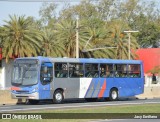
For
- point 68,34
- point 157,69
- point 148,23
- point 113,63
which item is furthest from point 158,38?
point 113,63

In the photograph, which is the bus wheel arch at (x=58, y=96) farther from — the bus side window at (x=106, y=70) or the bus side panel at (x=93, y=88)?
the bus side window at (x=106, y=70)

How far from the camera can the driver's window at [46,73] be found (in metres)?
31.8

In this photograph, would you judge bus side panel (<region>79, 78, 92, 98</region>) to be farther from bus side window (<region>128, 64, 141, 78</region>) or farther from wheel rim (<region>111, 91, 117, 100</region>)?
bus side window (<region>128, 64, 141, 78</region>)

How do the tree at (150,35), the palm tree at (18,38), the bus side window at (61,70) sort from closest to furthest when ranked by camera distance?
the bus side window at (61,70)
the palm tree at (18,38)
the tree at (150,35)

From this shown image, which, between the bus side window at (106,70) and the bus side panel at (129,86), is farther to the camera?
the bus side panel at (129,86)

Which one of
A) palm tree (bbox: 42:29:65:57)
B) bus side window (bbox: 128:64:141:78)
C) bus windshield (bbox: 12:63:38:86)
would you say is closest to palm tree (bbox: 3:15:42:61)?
palm tree (bbox: 42:29:65:57)

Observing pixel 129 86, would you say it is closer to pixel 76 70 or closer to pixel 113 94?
pixel 113 94

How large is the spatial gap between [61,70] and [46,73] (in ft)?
4.92

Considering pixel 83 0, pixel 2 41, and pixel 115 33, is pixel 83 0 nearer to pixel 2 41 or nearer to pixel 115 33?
pixel 115 33

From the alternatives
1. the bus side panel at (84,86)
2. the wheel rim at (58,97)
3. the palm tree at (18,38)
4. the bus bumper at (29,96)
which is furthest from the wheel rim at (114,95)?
the palm tree at (18,38)

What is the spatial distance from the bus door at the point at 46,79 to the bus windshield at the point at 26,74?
1.54 feet

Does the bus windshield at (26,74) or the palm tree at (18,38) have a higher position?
the palm tree at (18,38)

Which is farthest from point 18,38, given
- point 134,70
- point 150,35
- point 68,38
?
point 150,35

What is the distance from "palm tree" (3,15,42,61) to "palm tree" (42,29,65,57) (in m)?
3.11
